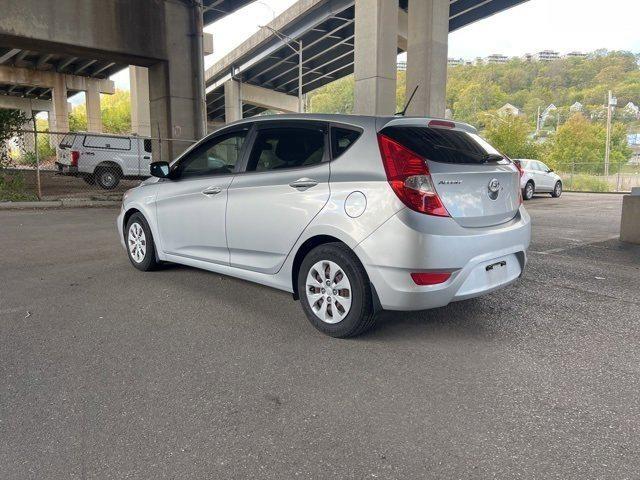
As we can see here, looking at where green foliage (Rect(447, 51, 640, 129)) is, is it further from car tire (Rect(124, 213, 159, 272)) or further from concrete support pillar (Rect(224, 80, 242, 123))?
car tire (Rect(124, 213, 159, 272))

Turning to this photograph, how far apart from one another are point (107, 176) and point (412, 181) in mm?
16831

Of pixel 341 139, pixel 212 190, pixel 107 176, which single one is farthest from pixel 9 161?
pixel 341 139

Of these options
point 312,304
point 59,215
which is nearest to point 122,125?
point 59,215

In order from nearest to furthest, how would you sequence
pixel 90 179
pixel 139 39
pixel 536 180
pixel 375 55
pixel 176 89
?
pixel 139 39 < pixel 176 89 < pixel 375 55 < pixel 90 179 < pixel 536 180

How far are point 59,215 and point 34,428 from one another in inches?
395

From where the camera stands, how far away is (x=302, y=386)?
3029 mm

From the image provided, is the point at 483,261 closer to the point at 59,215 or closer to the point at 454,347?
the point at 454,347

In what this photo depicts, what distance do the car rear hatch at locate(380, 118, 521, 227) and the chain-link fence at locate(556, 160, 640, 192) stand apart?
3149cm

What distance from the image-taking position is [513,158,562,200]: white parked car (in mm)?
18141

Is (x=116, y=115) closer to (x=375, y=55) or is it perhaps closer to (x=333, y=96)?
(x=333, y=96)

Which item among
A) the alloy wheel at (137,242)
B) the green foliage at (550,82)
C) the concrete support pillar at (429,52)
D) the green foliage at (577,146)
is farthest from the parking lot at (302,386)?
the green foliage at (550,82)

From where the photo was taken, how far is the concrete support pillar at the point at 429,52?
19.1m

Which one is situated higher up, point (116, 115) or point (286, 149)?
point (116, 115)

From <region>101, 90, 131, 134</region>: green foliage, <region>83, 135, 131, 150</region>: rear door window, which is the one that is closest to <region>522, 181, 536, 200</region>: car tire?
<region>83, 135, 131, 150</region>: rear door window
